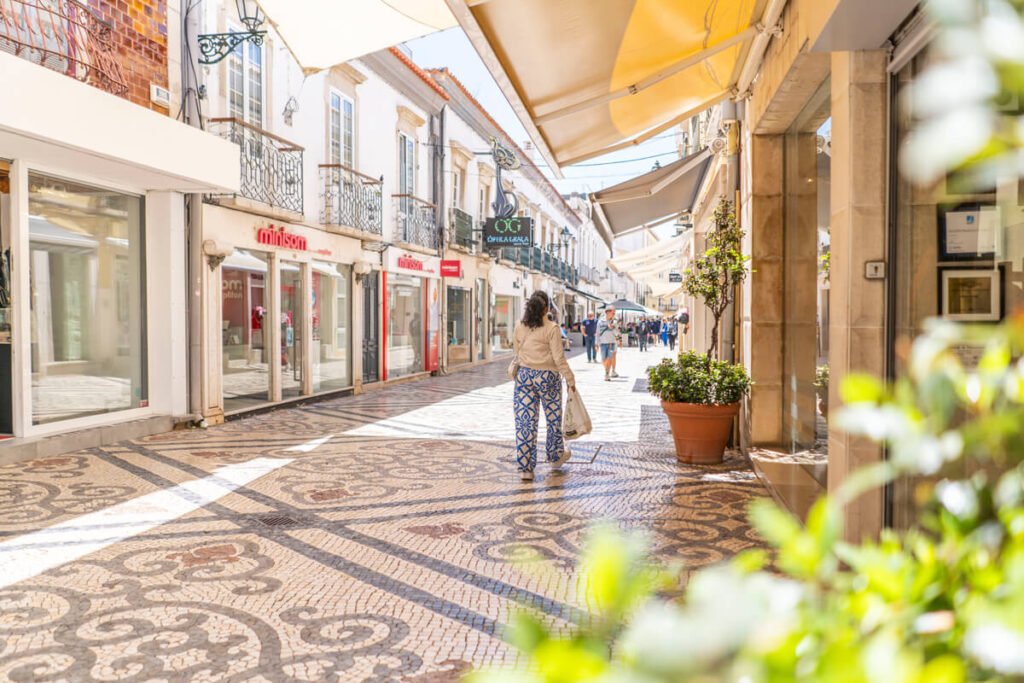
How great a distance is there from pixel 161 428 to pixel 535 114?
5.73m

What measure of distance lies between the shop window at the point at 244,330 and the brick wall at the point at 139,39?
7.92 ft

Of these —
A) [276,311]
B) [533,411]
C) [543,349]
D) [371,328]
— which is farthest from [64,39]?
[371,328]

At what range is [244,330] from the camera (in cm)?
1069

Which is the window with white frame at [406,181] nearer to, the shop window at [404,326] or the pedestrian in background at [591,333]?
the shop window at [404,326]

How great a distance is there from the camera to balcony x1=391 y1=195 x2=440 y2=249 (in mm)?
15555

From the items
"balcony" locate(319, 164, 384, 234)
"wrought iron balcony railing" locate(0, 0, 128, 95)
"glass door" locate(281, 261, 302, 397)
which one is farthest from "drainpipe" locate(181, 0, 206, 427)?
"balcony" locate(319, 164, 384, 234)

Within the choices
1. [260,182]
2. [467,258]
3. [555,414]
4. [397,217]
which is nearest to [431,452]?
[555,414]

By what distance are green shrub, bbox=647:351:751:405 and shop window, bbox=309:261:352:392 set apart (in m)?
7.17

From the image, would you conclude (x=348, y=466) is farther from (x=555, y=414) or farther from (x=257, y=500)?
(x=555, y=414)

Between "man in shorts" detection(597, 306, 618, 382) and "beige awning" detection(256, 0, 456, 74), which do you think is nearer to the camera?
"beige awning" detection(256, 0, 456, 74)

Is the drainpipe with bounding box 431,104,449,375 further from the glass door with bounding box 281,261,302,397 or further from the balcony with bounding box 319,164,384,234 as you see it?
the glass door with bounding box 281,261,302,397

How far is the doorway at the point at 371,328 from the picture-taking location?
14.1m

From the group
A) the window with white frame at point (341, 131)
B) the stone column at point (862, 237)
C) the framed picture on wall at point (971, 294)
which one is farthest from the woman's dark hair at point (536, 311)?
the window with white frame at point (341, 131)

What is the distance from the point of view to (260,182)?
1032 cm
